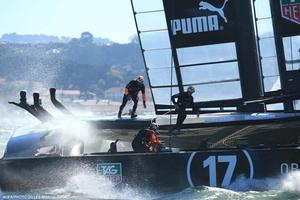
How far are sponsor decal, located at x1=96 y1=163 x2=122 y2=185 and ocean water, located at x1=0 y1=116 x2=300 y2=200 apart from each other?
0.08m

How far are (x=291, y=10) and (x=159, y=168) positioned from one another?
2998 mm

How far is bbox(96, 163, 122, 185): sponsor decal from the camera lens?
25.9 ft

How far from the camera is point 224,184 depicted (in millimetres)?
7578

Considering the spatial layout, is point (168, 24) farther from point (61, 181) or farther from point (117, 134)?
point (61, 181)

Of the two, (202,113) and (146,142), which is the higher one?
(202,113)

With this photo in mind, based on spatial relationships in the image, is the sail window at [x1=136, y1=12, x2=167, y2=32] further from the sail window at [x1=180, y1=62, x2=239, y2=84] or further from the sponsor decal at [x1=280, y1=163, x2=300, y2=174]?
the sponsor decal at [x1=280, y1=163, x2=300, y2=174]

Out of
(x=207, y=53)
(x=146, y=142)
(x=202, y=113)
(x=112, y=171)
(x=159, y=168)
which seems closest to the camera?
(x=159, y=168)

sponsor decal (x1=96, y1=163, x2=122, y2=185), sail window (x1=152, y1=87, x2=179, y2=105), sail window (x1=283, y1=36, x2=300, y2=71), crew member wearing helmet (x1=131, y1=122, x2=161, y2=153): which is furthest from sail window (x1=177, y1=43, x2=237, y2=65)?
sponsor decal (x1=96, y1=163, x2=122, y2=185)

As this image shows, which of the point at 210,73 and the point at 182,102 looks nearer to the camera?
the point at 182,102

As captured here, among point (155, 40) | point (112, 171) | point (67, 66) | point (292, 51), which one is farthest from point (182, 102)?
point (67, 66)

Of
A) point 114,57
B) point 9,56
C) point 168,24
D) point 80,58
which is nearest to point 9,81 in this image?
point 9,56

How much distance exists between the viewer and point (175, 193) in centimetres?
757

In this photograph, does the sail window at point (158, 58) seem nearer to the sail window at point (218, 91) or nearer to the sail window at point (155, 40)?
the sail window at point (155, 40)

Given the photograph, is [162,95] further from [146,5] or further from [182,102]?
[146,5]
